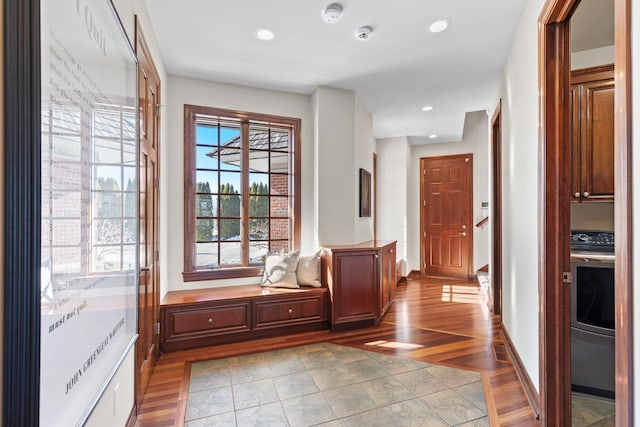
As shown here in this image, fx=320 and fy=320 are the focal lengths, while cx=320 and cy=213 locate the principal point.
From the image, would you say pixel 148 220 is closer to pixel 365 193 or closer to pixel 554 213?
pixel 554 213

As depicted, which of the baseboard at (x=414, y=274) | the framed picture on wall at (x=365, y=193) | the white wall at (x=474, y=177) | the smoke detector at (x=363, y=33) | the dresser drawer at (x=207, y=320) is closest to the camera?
the smoke detector at (x=363, y=33)

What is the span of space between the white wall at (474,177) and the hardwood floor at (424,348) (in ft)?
5.16

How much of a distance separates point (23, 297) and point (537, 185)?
235 centimetres

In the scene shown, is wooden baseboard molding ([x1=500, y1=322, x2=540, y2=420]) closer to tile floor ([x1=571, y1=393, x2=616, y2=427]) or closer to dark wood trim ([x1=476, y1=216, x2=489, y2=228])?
tile floor ([x1=571, y1=393, x2=616, y2=427])

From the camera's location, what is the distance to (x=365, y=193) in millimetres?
4258

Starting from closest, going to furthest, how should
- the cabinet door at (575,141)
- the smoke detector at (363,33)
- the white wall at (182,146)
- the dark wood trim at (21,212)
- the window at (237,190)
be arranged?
the dark wood trim at (21,212) < the cabinet door at (575,141) < the smoke detector at (363,33) < the white wall at (182,146) < the window at (237,190)

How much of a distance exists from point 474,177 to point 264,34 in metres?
4.73

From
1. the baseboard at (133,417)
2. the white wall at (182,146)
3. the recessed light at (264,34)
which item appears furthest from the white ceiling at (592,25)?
the baseboard at (133,417)

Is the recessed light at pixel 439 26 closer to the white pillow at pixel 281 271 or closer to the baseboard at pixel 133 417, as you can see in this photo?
the white pillow at pixel 281 271

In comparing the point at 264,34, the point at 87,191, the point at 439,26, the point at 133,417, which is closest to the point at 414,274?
the point at 439,26

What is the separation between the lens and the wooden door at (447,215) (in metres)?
5.94

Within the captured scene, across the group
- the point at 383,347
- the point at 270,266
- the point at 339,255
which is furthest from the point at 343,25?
the point at 383,347

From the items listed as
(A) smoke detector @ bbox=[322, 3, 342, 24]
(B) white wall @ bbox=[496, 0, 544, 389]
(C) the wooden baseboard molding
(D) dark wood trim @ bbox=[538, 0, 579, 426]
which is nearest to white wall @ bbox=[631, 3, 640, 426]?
(D) dark wood trim @ bbox=[538, 0, 579, 426]

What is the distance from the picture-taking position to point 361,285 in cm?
344
